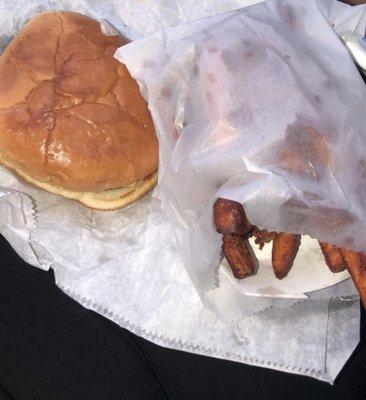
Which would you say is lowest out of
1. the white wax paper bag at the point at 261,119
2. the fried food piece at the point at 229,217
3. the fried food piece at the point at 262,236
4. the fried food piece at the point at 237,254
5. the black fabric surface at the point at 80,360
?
the black fabric surface at the point at 80,360

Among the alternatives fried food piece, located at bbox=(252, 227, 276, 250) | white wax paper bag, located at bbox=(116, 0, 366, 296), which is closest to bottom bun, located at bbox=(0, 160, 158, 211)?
white wax paper bag, located at bbox=(116, 0, 366, 296)

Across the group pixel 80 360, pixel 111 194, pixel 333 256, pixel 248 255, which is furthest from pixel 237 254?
pixel 80 360

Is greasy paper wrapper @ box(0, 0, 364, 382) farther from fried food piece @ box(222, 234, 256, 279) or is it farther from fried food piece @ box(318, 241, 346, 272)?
fried food piece @ box(318, 241, 346, 272)

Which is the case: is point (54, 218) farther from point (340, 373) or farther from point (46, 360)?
point (340, 373)

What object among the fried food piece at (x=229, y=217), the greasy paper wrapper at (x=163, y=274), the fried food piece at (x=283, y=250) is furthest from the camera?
the greasy paper wrapper at (x=163, y=274)

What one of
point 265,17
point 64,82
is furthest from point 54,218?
point 265,17

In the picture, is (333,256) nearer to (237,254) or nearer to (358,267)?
(358,267)

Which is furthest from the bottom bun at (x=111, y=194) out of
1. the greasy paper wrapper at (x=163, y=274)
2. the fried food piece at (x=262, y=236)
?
the fried food piece at (x=262, y=236)

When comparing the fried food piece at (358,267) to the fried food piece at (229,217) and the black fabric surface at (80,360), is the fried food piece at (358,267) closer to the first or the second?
the fried food piece at (229,217)
